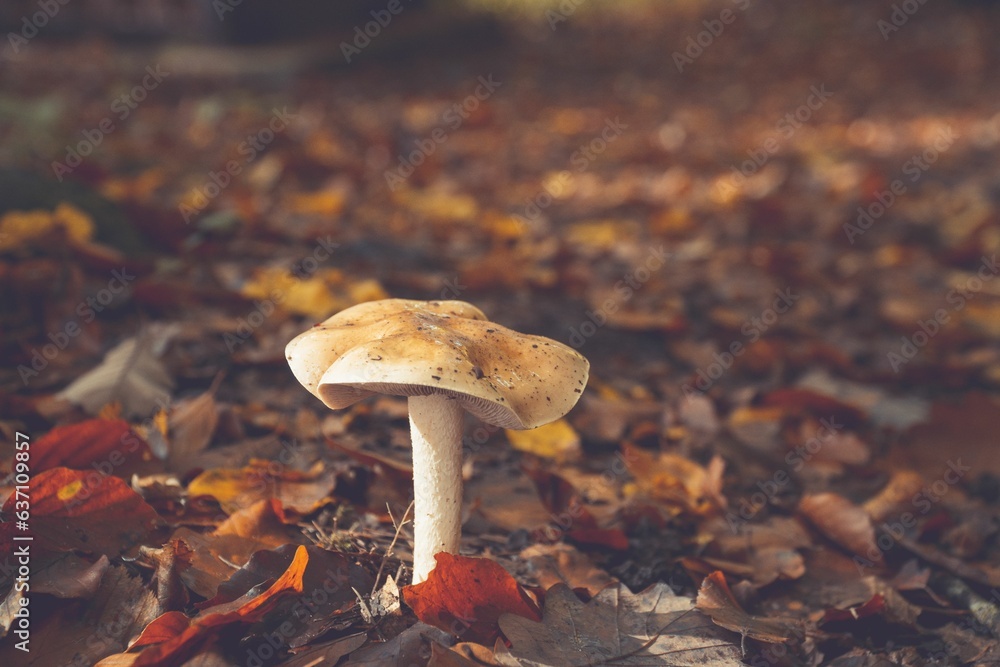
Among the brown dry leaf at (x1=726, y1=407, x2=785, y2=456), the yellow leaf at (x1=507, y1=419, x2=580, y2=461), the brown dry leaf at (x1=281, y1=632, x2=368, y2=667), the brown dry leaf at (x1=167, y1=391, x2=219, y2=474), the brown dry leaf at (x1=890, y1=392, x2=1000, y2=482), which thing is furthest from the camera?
the brown dry leaf at (x1=726, y1=407, x2=785, y2=456)

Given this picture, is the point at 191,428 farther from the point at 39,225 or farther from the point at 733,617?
the point at 733,617

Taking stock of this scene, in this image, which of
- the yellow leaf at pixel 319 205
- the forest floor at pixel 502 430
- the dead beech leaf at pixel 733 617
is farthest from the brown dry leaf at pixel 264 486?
the yellow leaf at pixel 319 205

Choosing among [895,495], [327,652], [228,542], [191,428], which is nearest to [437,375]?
[327,652]

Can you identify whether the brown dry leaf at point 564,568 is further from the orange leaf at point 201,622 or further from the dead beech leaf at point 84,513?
the dead beech leaf at point 84,513

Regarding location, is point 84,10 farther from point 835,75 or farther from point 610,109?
point 835,75

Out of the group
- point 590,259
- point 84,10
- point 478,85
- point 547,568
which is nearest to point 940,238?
point 590,259

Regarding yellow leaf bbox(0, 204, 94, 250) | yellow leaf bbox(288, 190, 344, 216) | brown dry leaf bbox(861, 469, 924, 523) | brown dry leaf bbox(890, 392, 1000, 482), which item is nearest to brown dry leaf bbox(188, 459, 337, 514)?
yellow leaf bbox(0, 204, 94, 250)

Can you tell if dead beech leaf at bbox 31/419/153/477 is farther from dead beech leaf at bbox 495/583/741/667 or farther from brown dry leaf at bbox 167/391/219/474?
dead beech leaf at bbox 495/583/741/667
